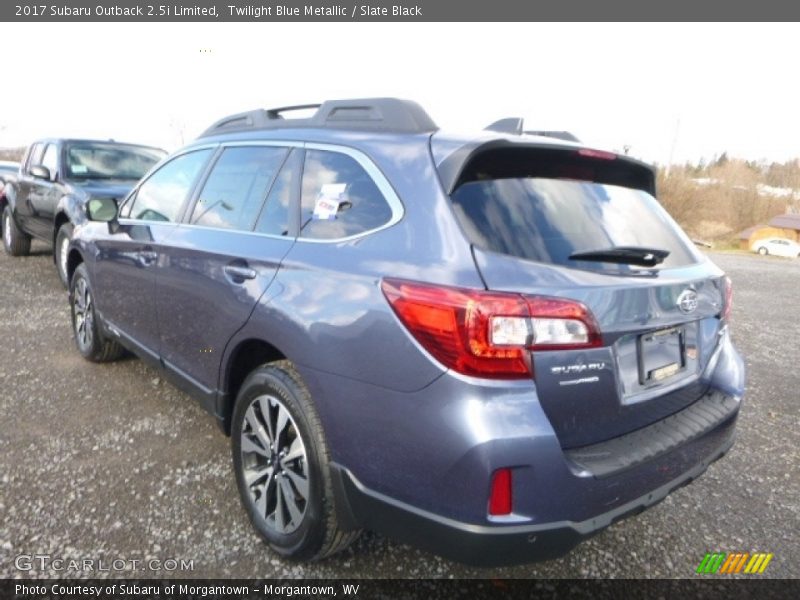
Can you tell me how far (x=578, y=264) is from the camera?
1.73 meters

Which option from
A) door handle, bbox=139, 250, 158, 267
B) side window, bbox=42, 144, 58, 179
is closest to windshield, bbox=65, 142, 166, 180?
side window, bbox=42, 144, 58, 179

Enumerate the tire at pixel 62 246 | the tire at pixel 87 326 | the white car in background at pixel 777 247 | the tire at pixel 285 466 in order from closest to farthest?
the tire at pixel 285 466
the tire at pixel 87 326
the tire at pixel 62 246
the white car in background at pixel 777 247

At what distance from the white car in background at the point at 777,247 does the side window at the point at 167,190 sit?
145ft

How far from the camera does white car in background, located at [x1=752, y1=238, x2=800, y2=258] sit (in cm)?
3828

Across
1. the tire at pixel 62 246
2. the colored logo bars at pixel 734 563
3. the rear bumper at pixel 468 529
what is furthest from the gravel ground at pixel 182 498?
the tire at pixel 62 246

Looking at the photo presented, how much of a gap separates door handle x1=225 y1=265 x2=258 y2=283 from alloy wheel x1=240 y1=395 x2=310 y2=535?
52 cm

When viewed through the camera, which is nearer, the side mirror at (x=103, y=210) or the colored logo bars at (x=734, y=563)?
the colored logo bars at (x=734, y=563)

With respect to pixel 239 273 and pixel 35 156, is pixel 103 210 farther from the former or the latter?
pixel 35 156

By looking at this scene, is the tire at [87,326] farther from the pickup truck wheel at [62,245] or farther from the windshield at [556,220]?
the windshield at [556,220]

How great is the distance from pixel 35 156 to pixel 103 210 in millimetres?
5394

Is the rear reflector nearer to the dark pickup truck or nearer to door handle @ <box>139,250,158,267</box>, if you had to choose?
door handle @ <box>139,250,158,267</box>

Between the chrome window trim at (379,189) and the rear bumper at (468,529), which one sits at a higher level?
the chrome window trim at (379,189)

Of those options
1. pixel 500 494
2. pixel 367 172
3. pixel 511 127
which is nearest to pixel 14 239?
pixel 367 172

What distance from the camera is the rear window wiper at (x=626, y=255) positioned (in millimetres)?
1778
